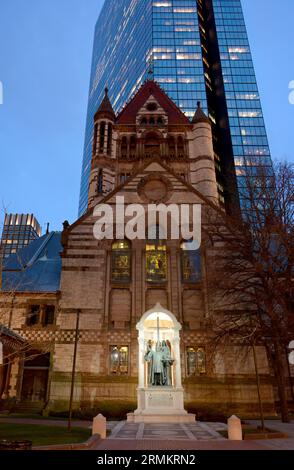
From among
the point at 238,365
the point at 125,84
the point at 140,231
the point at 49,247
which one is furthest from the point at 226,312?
the point at 125,84

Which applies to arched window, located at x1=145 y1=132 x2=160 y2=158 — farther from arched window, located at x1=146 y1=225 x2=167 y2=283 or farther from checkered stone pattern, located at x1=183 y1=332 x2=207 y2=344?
checkered stone pattern, located at x1=183 y1=332 x2=207 y2=344

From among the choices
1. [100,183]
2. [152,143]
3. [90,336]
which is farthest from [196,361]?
[152,143]

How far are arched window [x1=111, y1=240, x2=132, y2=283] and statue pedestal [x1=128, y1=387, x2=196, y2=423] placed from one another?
8.68 m

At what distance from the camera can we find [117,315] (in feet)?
90.1

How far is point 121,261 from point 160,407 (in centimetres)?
1123

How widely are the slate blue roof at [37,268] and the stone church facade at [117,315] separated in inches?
6.3

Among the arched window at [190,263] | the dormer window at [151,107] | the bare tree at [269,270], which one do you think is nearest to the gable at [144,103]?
the dormer window at [151,107]

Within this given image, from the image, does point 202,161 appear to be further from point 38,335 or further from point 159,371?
point 159,371

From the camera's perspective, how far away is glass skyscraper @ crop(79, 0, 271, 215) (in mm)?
91562

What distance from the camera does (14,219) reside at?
176875mm

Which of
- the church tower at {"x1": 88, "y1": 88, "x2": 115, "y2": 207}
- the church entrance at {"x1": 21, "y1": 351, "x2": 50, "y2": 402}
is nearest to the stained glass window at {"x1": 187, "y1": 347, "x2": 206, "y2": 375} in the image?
the church entrance at {"x1": 21, "y1": 351, "x2": 50, "y2": 402}

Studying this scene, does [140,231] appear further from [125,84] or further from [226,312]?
[125,84]

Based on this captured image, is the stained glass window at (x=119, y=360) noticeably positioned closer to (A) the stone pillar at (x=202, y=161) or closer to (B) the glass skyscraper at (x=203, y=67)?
(A) the stone pillar at (x=202, y=161)

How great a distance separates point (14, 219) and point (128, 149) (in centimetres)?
14188
